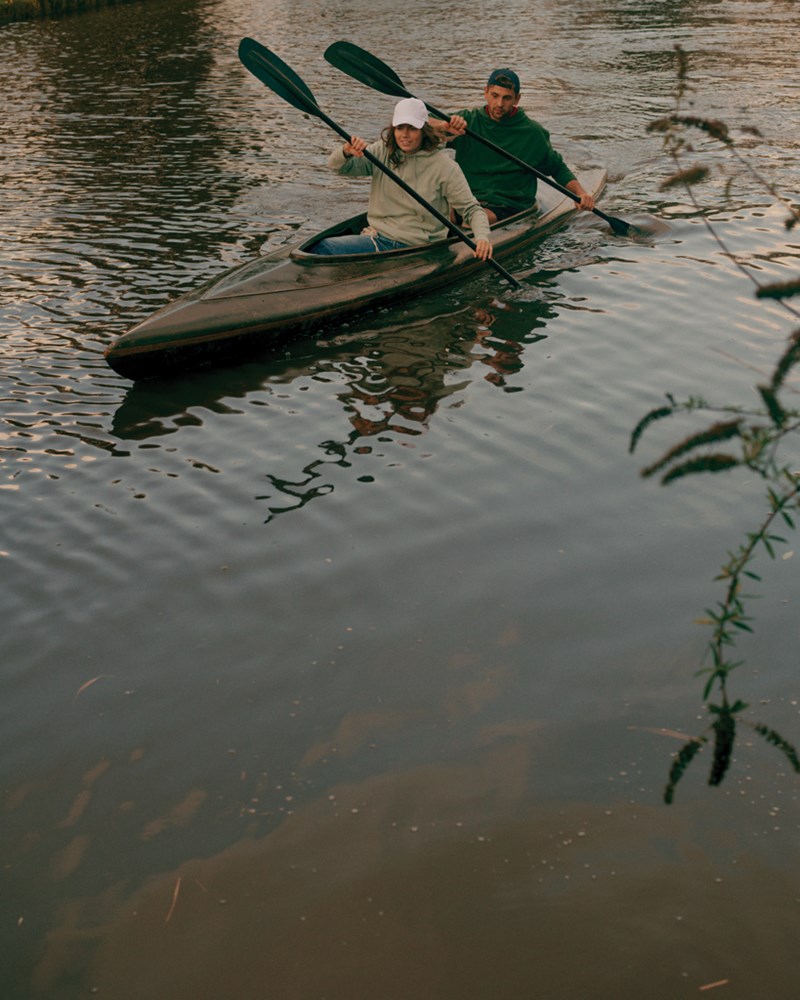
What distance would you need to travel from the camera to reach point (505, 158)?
9570 millimetres

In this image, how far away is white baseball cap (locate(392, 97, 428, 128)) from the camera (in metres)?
7.59

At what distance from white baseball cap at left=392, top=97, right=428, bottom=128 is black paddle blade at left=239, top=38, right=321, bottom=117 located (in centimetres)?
77

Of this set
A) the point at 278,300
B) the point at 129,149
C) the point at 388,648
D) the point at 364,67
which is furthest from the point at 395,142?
the point at 129,149

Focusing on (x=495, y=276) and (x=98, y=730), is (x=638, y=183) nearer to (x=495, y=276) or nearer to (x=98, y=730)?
(x=495, y=276)

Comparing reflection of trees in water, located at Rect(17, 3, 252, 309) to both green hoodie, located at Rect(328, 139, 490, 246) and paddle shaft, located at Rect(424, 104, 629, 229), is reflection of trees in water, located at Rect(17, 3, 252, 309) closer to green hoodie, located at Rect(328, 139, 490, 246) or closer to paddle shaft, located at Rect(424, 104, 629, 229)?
green hoodie, located at Rect(328, 139, 490, 246)

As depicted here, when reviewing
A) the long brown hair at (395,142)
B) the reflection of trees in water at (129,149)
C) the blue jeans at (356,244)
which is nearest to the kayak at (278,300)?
the blue jeans at (356,244)

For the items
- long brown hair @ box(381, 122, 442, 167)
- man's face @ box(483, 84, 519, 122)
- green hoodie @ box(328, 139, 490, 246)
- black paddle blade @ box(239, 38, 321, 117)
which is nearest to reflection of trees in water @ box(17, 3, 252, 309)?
black paddle blade @ box(239, 38, 321, 117)

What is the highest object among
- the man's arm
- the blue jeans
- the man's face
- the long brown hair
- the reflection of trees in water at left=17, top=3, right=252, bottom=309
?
the man's face

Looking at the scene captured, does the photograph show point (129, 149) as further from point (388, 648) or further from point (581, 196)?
point (388, 648)

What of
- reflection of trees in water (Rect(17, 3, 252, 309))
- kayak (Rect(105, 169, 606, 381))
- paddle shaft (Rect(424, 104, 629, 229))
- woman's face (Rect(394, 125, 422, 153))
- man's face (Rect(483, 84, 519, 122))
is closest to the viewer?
kayak (Rect(105, 169, 606, 381))

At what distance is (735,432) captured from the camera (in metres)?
2.45

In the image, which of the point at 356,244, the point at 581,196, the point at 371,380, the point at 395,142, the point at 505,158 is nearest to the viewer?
the point at 371,380

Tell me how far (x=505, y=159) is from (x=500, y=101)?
527 mm

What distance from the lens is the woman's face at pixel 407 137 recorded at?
7747mm
